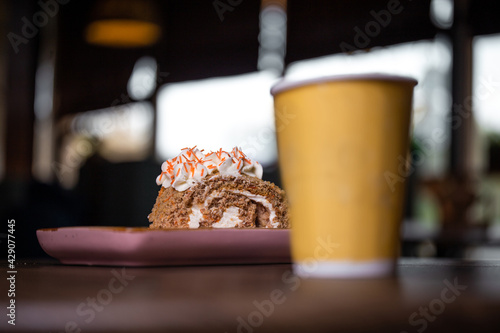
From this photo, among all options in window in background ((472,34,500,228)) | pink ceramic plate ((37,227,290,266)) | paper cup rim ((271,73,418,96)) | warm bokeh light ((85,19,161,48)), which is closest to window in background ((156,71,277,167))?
warm bokeh light ((85,19,161,48))

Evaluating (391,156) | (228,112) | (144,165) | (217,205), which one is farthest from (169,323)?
(228,112)

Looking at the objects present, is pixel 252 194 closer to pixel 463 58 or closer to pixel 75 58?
pixel 463 58

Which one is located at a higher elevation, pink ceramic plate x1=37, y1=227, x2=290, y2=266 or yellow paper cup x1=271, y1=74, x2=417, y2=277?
yellow paper cup x1=271, y1=74, x2=417, y2=277

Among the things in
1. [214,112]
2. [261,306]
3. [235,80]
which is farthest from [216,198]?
[235,80]

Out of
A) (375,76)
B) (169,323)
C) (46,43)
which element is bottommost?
→ (169,323)

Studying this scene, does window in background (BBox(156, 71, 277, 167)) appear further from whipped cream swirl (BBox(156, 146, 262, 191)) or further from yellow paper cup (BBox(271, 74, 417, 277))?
yellow paper cup (BBox(271, 74, 417, 277))

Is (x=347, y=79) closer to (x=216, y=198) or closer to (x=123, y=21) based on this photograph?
(x=216, y=198)

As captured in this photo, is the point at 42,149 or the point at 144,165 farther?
the point at 42,149
